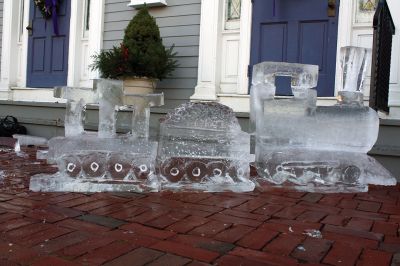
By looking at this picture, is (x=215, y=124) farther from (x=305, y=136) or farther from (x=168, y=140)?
(x=305, y=136)

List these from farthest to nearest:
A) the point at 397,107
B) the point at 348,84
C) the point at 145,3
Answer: the point at 145,3, the point at 397,107, the point at 348,84

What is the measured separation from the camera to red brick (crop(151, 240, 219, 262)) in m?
1.78

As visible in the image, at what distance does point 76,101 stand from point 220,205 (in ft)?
4.37

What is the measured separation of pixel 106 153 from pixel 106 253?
127 cm

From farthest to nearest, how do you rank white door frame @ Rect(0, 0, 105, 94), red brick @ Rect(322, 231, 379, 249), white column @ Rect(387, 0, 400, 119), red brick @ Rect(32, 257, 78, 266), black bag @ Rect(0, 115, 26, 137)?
white door frame @ Rect(0, 0, 105, 94), black bag @ Rect(0, 115, 26, 137), white column @ Rect(387, 0, 400, 119), red brick @ Rect(322, 231, 379, 249), red brick @ Rect(32, 257, 78, 266)

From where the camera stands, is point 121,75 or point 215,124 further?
point 121,75

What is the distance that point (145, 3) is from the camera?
18.3ft

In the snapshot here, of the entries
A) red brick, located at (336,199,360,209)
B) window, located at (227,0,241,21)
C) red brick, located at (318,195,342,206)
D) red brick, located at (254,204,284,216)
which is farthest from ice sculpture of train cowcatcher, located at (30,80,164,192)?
window, located at (227,0,241,21)

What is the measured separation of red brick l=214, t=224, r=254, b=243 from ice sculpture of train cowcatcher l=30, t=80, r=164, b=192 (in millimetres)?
939

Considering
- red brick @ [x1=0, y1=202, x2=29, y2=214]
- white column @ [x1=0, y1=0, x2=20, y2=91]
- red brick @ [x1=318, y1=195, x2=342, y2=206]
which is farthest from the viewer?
white column @ [x1=0, y1=0, x2=20, y2=91]

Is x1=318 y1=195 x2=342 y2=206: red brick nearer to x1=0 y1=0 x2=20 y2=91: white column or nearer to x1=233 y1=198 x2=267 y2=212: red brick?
x1=233 y1=198 x2=267 y2=212: red brick

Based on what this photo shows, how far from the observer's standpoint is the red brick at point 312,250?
182 cm

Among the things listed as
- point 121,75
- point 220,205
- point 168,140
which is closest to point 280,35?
point 121,75

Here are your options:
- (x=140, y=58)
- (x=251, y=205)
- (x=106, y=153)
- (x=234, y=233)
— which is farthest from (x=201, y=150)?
(x=140, y=58)
